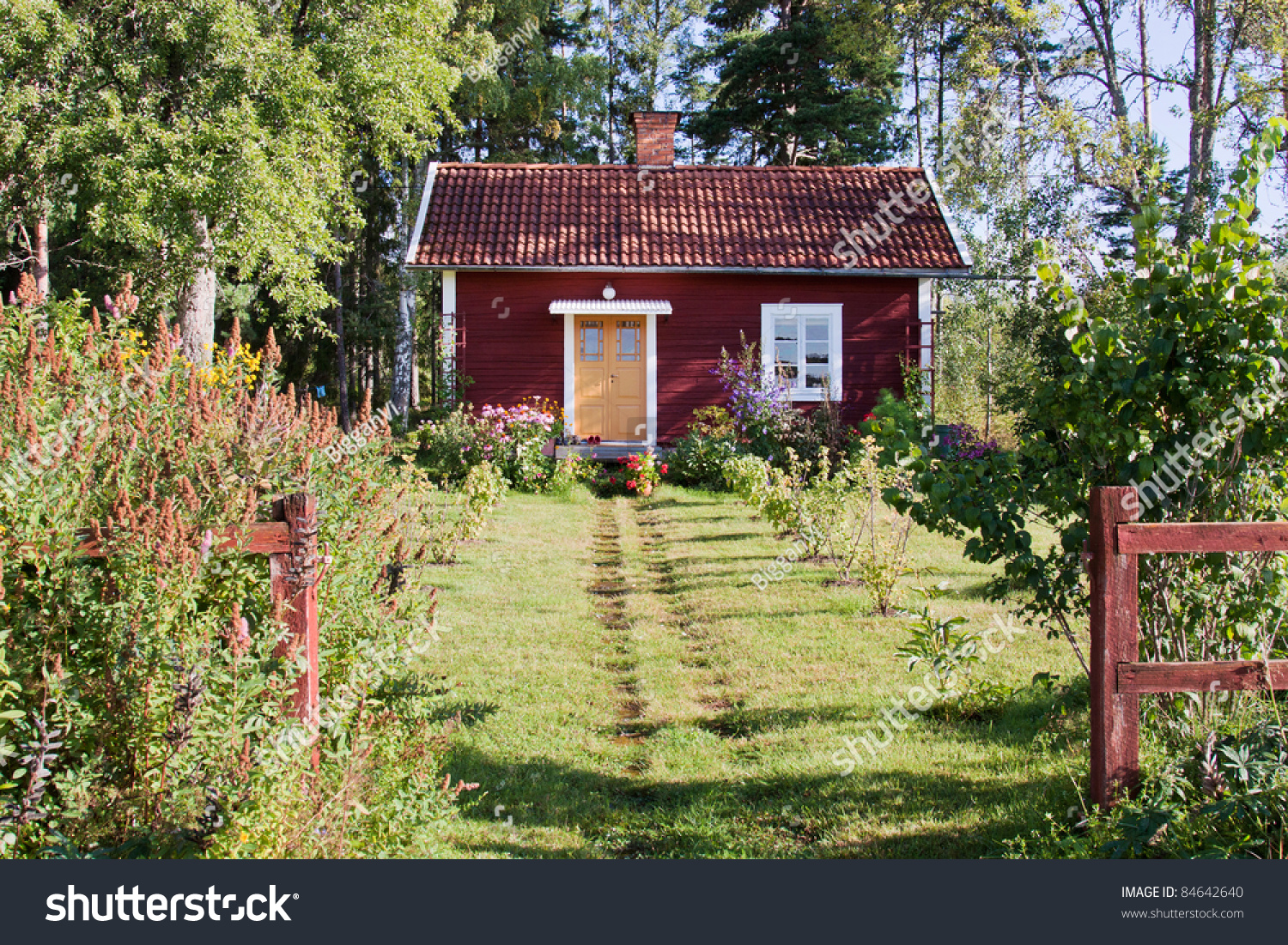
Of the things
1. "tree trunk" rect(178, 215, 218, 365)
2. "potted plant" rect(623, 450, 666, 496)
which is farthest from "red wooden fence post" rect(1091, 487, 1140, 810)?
"tree trunk" rect(178, 215, 218, 365)

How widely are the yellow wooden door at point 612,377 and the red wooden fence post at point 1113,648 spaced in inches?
509

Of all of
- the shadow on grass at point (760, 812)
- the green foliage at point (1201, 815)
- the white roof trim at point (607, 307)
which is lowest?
the shadow on grass at point (760, 812)

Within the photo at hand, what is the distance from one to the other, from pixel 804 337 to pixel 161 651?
1414 cm

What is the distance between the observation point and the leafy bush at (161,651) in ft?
9.41

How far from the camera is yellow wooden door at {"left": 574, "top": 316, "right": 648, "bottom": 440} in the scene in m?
16.2

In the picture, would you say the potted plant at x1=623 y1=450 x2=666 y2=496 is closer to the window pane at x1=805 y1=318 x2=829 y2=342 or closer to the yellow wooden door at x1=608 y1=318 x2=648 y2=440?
the yellow wooden door at x1=608 y1=318 x2=648 y2=440

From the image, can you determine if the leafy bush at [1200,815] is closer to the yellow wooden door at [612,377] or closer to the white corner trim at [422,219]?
the yellow wooden door at [612,377]

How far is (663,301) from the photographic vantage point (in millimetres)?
15875

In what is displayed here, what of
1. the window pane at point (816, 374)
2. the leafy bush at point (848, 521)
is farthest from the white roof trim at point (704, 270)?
the leafy bush at point (848, 521)

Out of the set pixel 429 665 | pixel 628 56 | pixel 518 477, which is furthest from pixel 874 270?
pixel 628 56

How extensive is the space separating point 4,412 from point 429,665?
2.91 metres

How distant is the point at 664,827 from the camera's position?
3793 millimetres

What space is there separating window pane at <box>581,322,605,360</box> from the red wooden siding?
1.44ft

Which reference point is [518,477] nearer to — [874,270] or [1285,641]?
[874,270]
